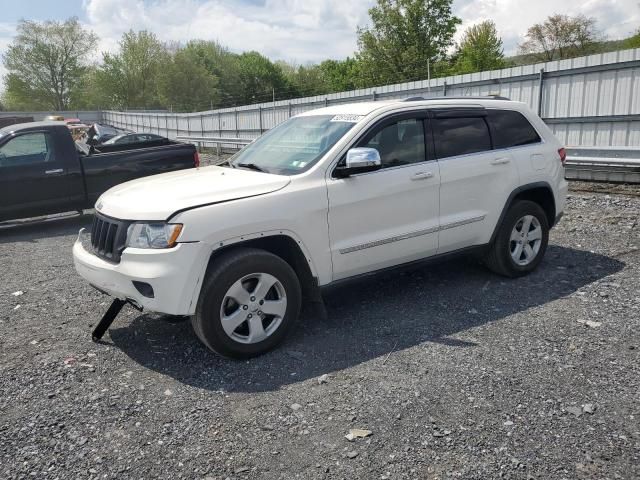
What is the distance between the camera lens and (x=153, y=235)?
11.9ft

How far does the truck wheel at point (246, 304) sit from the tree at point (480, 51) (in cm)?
4758

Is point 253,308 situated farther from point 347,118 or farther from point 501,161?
point 501,161

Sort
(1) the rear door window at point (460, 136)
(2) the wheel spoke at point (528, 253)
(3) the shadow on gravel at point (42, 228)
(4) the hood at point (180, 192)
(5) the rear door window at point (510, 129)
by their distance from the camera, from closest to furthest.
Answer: (4) the hood at point (180, 192), (1) the rear door window at point (460, 136), (5) the rear door window at point (510, 129), (2) the wheel spoke at point (528, 253), (3) the shadow on gravel at point (42, 228)

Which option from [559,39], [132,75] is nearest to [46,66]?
[132,75]

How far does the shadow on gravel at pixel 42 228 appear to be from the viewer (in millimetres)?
8844

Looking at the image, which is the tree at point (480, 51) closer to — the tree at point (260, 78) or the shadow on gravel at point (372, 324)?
the tree at point (260, 78)

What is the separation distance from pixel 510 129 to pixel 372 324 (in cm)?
248

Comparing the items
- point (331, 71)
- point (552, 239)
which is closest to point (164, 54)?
point (331, 71)

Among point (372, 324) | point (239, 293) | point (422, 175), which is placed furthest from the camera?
point (422, 175)

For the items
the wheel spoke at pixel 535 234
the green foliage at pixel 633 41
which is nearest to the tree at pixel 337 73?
the green foliage at pixel 633 41

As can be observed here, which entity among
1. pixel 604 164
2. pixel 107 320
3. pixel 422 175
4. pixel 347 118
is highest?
pixel 347 118

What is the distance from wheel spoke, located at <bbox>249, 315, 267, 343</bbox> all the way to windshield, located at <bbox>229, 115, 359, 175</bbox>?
46.1 inches

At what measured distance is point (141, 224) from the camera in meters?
3.69

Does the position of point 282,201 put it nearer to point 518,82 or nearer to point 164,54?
point 518,82
